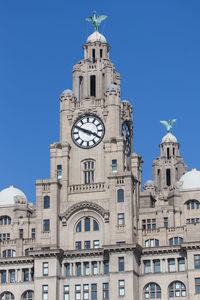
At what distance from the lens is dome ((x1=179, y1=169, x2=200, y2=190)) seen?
5172 inches

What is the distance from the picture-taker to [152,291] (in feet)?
400

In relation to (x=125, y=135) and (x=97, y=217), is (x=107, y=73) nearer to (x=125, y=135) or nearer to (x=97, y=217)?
(x=125, y=135)

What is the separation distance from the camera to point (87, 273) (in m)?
124

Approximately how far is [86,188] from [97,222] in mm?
5425

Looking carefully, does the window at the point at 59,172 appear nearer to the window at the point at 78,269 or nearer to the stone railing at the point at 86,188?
the stone railing at the point at 86,188

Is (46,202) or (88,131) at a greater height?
(88,131)

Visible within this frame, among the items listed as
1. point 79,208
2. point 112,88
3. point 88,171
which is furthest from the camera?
point 112,88

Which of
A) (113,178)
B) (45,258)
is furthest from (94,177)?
(45,258)

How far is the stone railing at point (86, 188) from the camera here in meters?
128

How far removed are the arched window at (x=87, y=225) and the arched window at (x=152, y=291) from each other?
36.4 ft

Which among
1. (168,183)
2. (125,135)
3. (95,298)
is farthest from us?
(168,183)

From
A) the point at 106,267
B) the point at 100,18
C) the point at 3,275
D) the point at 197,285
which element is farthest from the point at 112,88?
the point at 197,285

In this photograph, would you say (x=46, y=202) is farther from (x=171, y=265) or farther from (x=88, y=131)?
(x=171, y=265)

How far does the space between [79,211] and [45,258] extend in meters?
8.44
